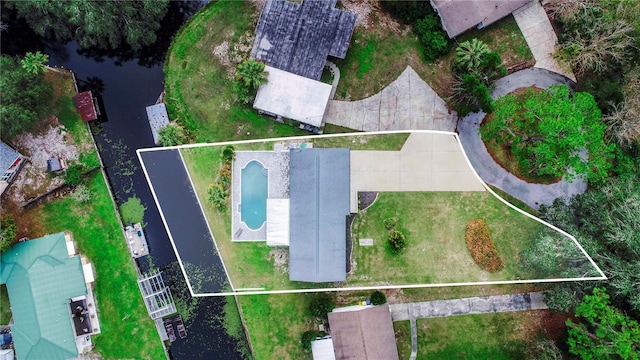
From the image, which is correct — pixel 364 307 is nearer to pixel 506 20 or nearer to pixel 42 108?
pixel 506 20

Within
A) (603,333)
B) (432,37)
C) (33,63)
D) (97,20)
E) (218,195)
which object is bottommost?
(603,333)

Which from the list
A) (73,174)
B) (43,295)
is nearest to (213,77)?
(73,174)

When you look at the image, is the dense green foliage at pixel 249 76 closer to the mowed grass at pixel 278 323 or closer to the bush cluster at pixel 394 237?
the bush cluster at pixel 394 237

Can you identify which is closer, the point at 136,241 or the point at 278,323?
the point at 278,323

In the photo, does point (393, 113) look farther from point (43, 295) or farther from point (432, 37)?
point (43, 295)

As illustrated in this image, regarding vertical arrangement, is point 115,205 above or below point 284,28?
below

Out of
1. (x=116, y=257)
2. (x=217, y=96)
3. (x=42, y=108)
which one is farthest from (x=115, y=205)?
(x=217, y=96)

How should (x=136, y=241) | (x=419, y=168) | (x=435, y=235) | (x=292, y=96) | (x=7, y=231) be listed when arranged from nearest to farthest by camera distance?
(x=419, y=168) < (x=435, y=235) < (x=7, y=231) < (x=292, y=96) < (x=136, y=241)

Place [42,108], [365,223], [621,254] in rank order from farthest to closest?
[42,108] → [365,223] → [621,254]
